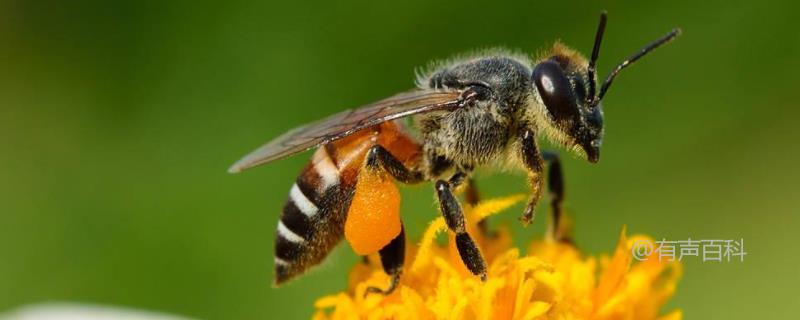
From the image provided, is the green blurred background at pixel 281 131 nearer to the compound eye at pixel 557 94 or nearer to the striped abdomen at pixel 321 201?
the striped abdomen at pixel 321 201

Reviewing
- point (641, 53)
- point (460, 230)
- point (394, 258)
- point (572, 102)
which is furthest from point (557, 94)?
point (394, 258)

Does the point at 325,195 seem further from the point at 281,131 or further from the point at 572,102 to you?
the point at 281,131

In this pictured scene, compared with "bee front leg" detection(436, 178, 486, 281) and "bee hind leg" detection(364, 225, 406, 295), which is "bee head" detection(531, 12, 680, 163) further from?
"bee hind leg" detection(364, 225, 406, 295)

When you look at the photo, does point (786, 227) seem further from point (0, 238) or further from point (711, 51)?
point (0, 238)

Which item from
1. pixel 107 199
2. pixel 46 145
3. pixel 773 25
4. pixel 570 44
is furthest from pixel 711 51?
pixel 46 145

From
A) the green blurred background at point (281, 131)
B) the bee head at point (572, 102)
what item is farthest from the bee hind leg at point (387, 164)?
the green blurred background at point (281, 131)

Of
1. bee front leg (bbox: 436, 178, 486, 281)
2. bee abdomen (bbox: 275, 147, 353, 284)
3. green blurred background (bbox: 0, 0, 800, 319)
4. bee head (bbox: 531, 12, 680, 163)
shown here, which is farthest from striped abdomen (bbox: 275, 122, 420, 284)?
green blurred background (bbox: 0, 0, 800, 319)
